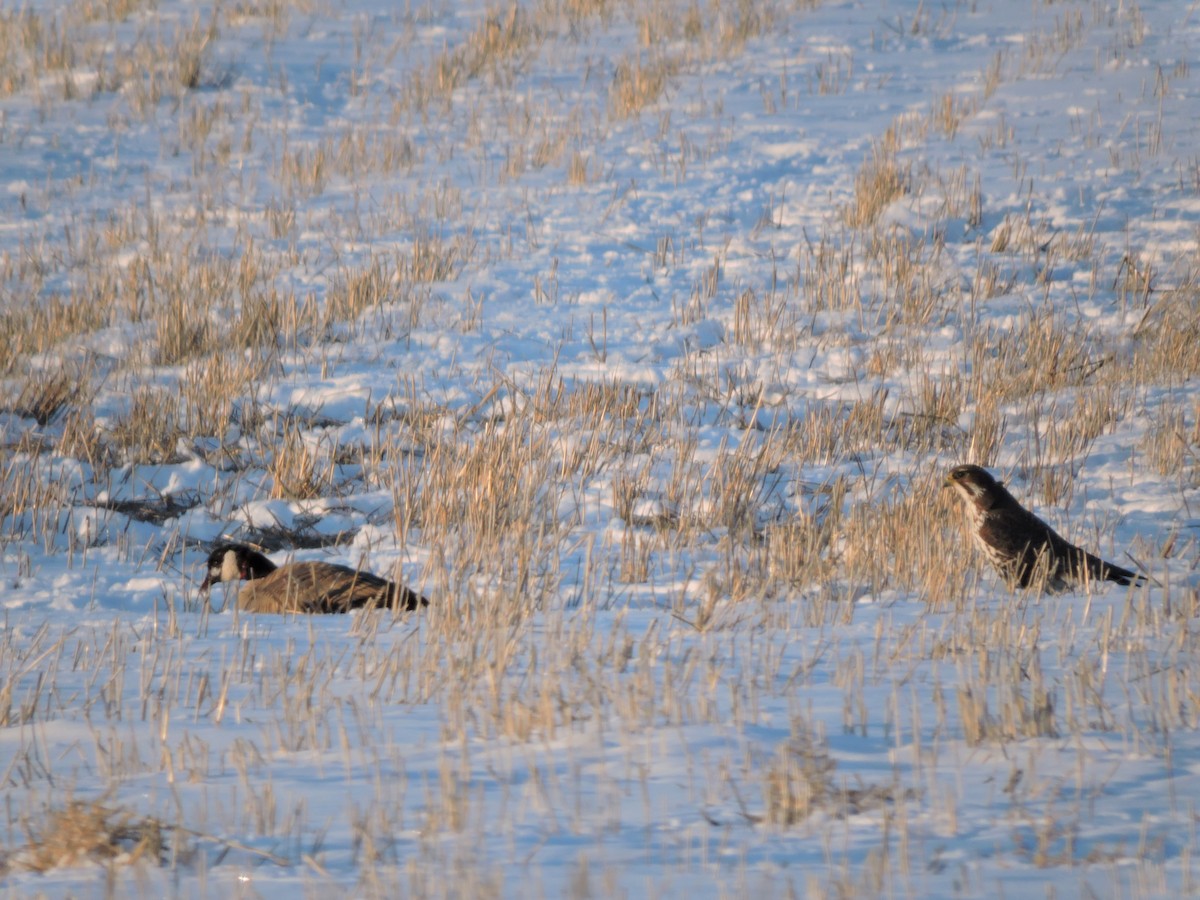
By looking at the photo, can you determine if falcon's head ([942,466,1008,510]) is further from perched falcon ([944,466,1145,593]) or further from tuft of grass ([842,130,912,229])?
tuft of grass ([842,130,912,229])

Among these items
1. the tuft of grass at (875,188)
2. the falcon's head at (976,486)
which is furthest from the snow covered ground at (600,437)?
the falcon's head at (976,486)

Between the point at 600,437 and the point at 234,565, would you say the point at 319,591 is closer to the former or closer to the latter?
the point at 234,565

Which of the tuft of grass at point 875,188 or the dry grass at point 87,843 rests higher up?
the dry grass at point 87,843

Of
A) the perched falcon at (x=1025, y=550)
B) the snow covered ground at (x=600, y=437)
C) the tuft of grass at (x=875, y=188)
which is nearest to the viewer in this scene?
the snow covered ground at (x=600, y=437)

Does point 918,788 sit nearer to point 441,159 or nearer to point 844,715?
point 844,715

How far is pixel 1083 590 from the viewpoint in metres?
4.64

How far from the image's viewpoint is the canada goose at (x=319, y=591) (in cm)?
472

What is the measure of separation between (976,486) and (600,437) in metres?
2.62

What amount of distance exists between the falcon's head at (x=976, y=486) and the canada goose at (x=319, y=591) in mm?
2456

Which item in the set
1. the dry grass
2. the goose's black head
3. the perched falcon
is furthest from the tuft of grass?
the dry grass

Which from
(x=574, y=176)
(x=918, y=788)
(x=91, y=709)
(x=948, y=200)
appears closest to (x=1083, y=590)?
(x=918, y=788)

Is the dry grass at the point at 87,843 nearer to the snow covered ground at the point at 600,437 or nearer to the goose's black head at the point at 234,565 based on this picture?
the snow covered ground at the point at 600,437

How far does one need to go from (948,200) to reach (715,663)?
8280 millimetres

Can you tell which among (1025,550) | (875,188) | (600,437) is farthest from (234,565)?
(875,188)
